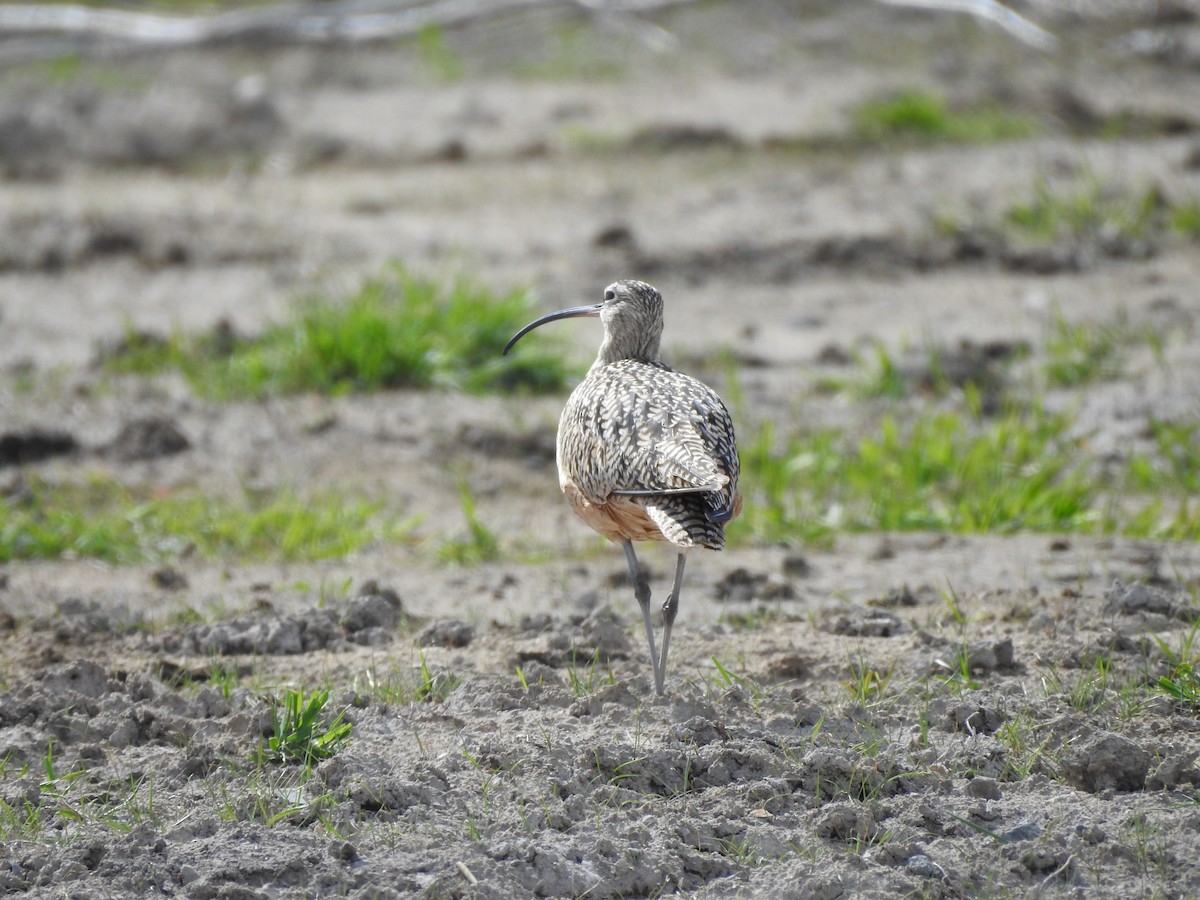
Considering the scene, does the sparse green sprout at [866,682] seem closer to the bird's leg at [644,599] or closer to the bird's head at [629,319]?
the bird's leg at [644,599]

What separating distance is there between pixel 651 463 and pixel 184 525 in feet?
9.99

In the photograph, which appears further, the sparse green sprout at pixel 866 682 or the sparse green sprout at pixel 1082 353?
the sparse green sprout at pixel 1082 353

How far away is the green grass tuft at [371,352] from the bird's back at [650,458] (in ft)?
10.4

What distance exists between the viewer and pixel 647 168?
1184 centimetres

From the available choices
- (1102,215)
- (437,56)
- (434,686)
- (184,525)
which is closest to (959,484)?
(434,686)

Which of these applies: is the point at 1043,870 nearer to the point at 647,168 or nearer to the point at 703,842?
the point at 703,842

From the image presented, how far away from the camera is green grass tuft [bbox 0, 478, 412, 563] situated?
6.61m

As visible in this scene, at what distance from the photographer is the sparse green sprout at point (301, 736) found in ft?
14.4

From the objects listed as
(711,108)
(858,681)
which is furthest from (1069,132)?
(858,681)

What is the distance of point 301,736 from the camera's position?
4.40 meters

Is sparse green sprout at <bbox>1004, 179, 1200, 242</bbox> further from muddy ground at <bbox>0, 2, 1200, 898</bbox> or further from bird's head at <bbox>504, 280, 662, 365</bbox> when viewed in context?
bird's head at <bbox>504, 280, 662, 365</bbox>

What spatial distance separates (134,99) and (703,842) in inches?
425

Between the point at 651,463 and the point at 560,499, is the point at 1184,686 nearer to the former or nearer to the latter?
the point at 651,463

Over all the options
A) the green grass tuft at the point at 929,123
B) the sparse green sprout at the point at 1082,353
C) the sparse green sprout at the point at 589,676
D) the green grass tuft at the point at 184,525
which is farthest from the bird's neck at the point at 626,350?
the green grass tuft at the point at 929,123
